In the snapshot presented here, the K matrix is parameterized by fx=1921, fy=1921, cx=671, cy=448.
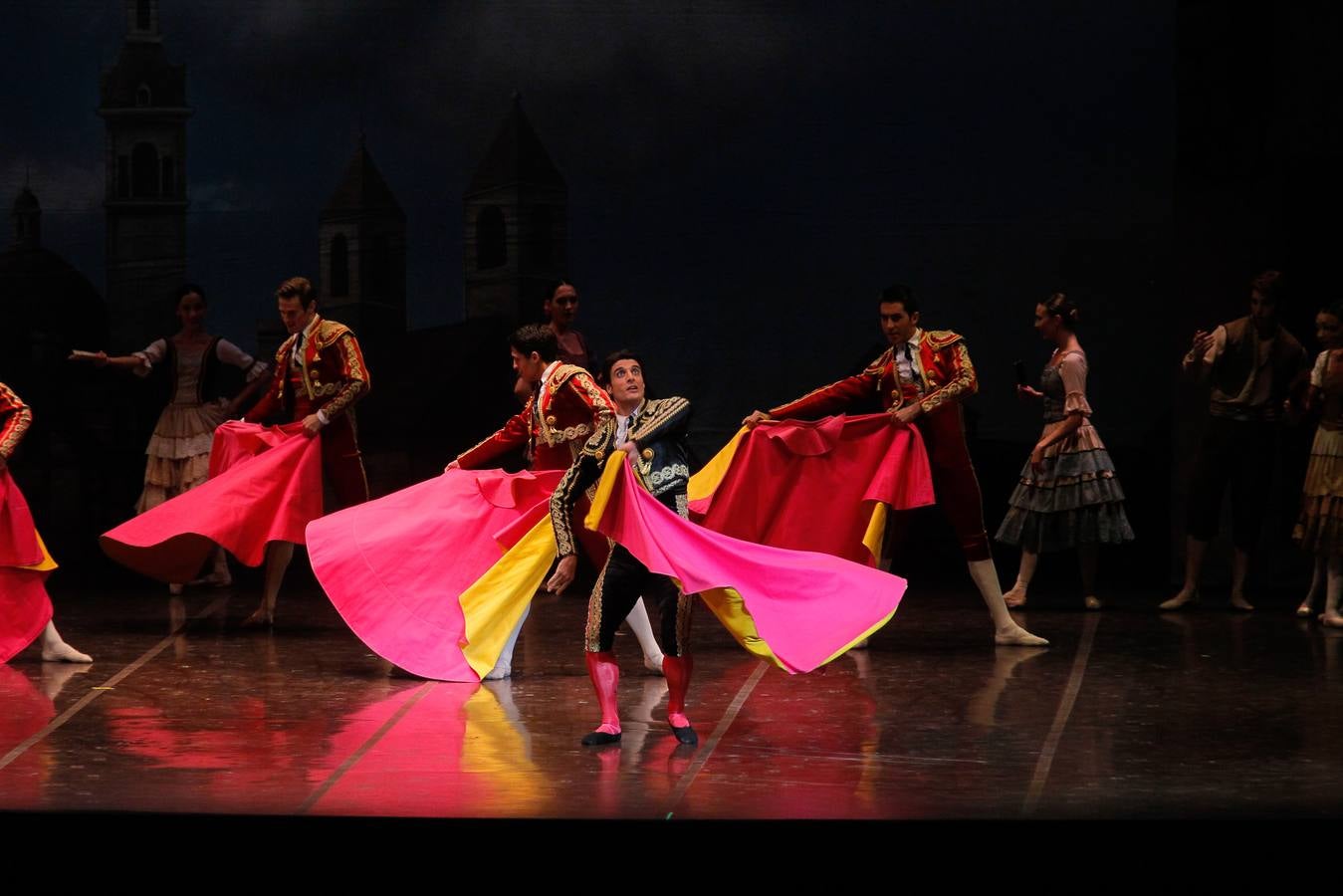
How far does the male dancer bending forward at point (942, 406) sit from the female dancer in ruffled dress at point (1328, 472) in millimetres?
1360

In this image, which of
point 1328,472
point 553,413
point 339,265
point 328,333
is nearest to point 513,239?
point 339,265

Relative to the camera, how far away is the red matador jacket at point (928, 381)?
22.0ft

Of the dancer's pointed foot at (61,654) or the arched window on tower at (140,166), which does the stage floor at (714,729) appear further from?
the arched window on tower at (140,166)

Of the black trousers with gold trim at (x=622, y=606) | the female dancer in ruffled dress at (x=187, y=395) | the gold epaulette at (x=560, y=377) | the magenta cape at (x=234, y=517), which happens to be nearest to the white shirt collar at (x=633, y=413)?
the black trousers with gold trim at (x=622, y=606)

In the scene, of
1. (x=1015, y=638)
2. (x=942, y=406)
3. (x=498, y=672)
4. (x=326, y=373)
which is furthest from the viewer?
(x=326, y=373)

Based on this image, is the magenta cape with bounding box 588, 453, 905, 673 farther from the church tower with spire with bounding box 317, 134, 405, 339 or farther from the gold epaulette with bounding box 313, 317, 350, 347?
the church tower with spire with bounding box 317, 134, 405, 339

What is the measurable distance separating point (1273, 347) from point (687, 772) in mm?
4108

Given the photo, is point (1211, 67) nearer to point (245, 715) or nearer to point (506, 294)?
point (506, 294)

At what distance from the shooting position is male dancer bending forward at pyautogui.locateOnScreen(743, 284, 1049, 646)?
6.74 metres

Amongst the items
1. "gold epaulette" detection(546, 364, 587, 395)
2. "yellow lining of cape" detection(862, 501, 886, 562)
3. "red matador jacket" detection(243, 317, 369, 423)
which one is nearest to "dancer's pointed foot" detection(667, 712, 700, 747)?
"gold epaulette" detection(546, 364, 587, 395)

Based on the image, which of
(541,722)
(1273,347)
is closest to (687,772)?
(541,722)

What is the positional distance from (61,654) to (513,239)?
11.3 ft

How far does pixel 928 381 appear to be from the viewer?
6.77 metres

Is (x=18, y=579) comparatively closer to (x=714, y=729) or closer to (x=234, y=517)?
(x=234, y=517)
